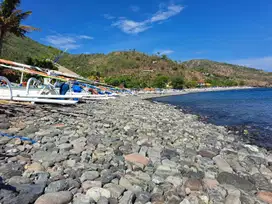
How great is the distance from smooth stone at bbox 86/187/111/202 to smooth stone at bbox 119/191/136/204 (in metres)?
0.18

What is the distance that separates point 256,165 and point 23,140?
15.8 ft

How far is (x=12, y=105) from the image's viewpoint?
6.81m

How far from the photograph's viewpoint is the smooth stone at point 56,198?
219 centimetres

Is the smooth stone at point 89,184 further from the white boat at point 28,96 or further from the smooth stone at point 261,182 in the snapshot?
the white boat at point 28,96

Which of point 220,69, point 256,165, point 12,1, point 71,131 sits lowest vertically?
point 256,165

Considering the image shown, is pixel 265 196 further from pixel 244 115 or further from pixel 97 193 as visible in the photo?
pixel 244 115

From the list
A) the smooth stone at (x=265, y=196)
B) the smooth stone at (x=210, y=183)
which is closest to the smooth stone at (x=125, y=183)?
Result: the smooth stone at (x=210, y=183)

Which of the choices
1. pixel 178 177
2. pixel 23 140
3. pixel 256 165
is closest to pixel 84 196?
pixel 178 177

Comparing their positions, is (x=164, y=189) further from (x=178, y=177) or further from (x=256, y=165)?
(x=256, y=165)

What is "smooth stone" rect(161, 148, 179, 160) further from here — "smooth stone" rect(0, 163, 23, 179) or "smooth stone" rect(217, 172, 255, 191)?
"smooth stone" rect(0, 163, 23, 179)

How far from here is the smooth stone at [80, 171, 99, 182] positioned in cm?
278

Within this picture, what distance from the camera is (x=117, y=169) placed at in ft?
10.6

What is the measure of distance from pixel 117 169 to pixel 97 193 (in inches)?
30.7

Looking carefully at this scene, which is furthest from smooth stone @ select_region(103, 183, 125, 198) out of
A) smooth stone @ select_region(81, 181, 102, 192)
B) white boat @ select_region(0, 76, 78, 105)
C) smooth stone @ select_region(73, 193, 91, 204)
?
white boat @ select_region(0, 76, 78, 105)
